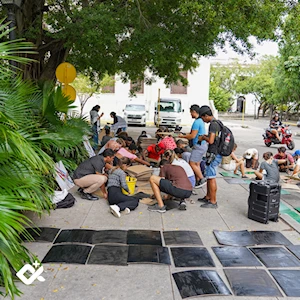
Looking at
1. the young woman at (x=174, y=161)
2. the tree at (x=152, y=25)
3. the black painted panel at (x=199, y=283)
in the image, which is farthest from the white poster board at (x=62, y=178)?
the tree at (x=152, y=25)

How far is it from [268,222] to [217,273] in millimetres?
2094

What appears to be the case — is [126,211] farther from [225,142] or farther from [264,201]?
[264,201]

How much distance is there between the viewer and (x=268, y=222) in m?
5.78

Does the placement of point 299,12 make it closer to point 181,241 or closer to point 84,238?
point 181,241

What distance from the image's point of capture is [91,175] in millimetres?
6684

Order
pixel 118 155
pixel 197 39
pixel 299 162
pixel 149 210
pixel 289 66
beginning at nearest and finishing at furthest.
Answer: pixel 149 210, pixel 118 155, pixel 299 162, pixel 197 39, pixel 289 66

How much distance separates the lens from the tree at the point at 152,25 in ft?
28.9

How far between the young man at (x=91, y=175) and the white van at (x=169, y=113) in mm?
19603

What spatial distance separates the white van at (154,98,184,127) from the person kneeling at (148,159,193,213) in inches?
795

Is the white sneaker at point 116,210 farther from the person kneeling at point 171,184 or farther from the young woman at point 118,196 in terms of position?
the person kneeling at point 171,184

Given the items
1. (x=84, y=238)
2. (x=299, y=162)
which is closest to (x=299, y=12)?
(x=299, y=162)

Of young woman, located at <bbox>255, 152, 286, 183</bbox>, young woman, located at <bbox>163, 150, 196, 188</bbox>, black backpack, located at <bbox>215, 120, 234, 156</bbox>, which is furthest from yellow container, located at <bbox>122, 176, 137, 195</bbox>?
young woman, located at <bbox>255, 152, 286, 183</bbox>

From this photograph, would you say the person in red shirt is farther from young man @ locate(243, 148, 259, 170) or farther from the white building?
the white building

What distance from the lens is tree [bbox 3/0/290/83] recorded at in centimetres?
881
